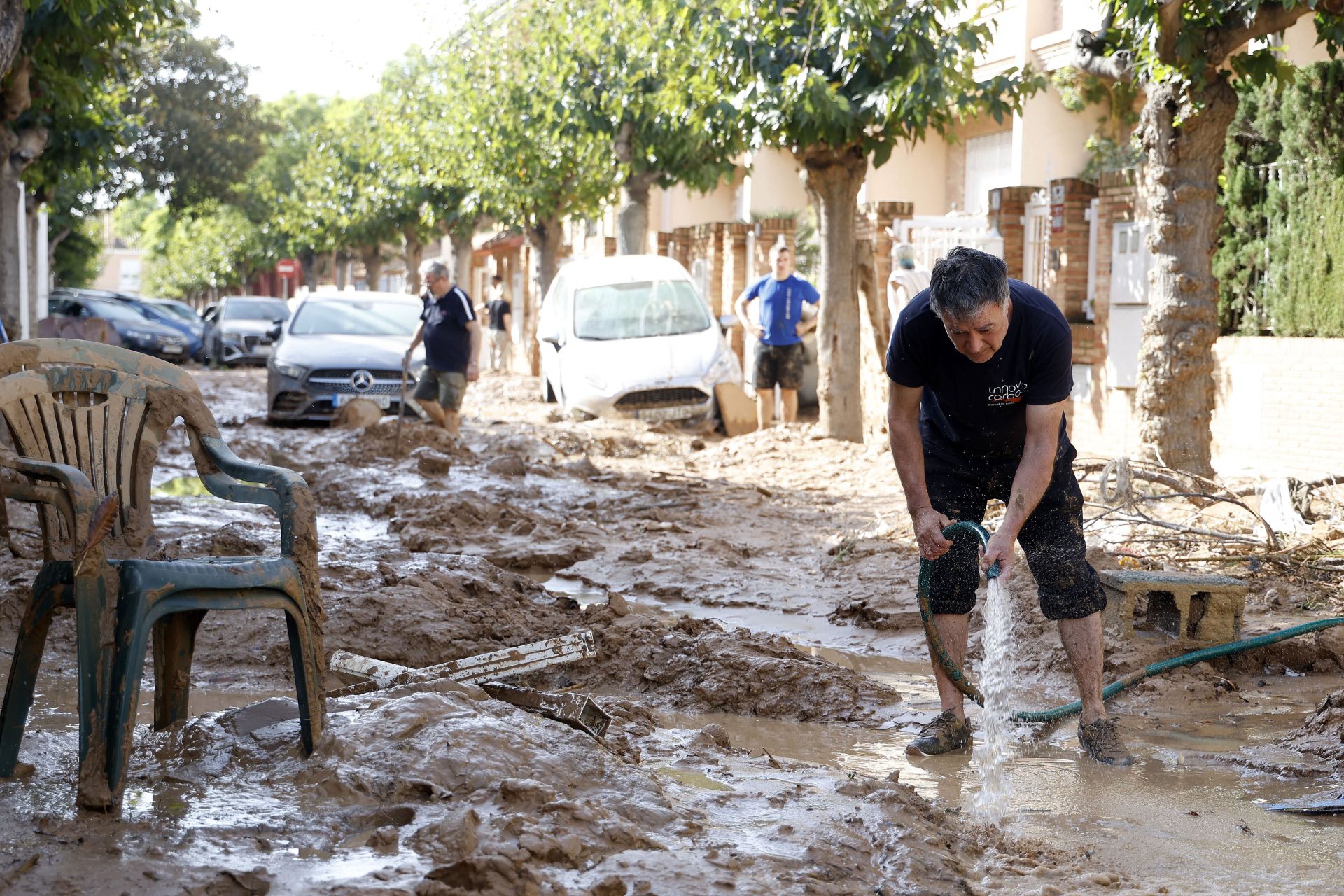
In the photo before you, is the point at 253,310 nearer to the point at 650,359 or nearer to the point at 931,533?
the point at 650,359

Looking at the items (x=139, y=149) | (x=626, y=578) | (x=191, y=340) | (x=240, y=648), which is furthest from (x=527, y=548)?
(x=139, y=149)

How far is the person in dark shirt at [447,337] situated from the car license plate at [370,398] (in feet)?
7.95

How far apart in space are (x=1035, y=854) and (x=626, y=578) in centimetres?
439

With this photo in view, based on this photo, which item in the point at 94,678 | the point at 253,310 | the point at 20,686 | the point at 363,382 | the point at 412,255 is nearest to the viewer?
the point at 94,678

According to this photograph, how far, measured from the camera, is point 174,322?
36.6 meters

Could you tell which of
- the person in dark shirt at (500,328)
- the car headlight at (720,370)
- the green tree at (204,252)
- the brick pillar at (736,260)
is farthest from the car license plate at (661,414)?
the green tree at (204,252)

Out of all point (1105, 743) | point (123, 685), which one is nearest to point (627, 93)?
point (1105, 743)

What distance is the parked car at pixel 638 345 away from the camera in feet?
52.0

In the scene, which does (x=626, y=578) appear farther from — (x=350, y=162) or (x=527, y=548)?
(x=350, y=162)

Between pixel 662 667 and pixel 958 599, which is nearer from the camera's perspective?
pixel 958 599

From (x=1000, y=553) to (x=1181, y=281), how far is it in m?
5.90

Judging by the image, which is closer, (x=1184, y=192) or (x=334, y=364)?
(x=1184, y=192)

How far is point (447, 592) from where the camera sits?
6.58 metres

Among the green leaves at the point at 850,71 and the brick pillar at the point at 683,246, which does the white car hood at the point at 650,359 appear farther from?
the brick pillar at the point at 683,246
